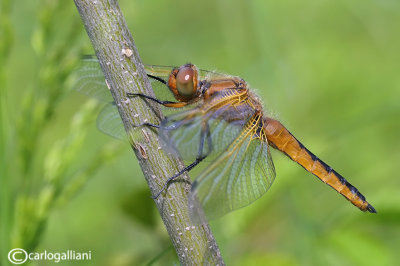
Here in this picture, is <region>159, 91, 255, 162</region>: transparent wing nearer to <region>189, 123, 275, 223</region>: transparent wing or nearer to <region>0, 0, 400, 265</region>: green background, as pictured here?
<region>189, 123, 275, 223</region>: transparent wing

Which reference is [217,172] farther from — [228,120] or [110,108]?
[110,108]

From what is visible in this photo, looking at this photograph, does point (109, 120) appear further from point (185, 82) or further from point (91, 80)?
point (185, 82)

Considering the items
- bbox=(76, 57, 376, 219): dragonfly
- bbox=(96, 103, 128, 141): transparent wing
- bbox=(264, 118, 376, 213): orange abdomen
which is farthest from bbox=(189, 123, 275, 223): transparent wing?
bbox=(96, 103, 128, 141): transparent wing

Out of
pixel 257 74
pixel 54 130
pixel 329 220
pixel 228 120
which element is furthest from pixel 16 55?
pixel 329 220

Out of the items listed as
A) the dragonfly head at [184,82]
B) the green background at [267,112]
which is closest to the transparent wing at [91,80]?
the green background at [267,112]

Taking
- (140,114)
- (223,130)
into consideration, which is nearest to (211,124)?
(223,130)

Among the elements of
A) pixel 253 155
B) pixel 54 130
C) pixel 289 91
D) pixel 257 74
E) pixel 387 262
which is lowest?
pixel 387 262
